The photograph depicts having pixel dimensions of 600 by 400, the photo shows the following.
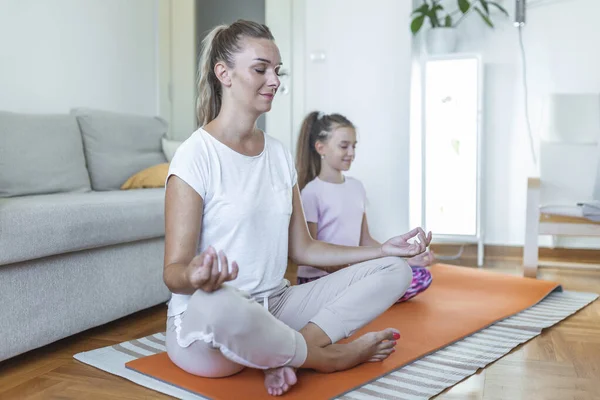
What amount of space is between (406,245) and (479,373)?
417 millimetres

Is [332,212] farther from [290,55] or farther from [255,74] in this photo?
[290,55]

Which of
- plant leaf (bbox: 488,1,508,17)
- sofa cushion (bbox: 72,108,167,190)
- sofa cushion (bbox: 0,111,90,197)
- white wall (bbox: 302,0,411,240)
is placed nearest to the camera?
sofa cushion (bbox: 0,111,90,197)

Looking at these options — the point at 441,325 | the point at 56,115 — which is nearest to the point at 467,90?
the point at 441,325

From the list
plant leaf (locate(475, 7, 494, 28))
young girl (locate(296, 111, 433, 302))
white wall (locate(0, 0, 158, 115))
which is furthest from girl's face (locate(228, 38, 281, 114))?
plant leaf (locate(475, 7, 494, 28))

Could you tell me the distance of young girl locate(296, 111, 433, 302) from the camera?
2588 millimetres

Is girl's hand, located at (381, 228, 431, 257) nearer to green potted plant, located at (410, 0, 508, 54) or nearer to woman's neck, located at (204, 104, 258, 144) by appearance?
woman's neck, located at (204, 104, 258, 144)

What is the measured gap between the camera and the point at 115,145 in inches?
124

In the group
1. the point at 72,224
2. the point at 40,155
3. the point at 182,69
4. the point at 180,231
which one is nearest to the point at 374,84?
the point at 182,69

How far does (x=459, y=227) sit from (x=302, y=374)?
2.26 m

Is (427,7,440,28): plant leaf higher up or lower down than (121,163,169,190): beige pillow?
higher up

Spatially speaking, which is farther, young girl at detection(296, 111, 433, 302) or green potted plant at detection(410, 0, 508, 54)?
green potted plant at detection(410, 0, 508, 54)

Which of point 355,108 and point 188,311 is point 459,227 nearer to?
point 355,108

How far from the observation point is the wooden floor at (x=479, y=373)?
1616mm

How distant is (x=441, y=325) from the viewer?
2.22 m
